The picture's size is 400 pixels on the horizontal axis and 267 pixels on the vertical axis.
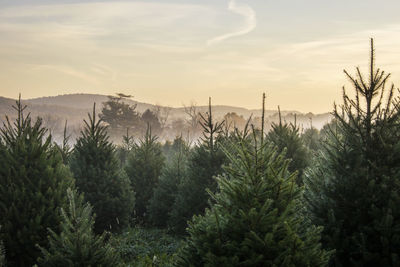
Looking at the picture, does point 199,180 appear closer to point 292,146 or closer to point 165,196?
point 165,196

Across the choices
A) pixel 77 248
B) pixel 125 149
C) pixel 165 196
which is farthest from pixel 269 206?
pixel 125 149

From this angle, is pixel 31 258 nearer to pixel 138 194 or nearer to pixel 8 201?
pixel 8 201

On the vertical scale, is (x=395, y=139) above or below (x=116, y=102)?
below

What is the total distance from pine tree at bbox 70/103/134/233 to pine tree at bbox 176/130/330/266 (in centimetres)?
819

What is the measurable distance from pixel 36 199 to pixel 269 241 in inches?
234

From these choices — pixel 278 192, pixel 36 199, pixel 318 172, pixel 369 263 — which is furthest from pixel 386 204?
pixel 36 199

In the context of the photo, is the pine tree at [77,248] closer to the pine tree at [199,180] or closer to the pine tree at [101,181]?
the pine tree at [199,180]

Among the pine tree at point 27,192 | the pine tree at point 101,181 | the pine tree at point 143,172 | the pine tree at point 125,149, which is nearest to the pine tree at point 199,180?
the pine tree at point 101,181

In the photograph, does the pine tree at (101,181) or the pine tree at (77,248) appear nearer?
the pine tree at (77,248)

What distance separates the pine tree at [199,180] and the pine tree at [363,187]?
219 inches

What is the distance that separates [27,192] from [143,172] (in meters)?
8.95

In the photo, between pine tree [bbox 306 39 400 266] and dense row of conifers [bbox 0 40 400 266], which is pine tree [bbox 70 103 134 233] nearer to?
dense row of conifers [bbox 0 40 400 266]

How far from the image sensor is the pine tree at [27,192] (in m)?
8.44

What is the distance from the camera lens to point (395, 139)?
249 inches
